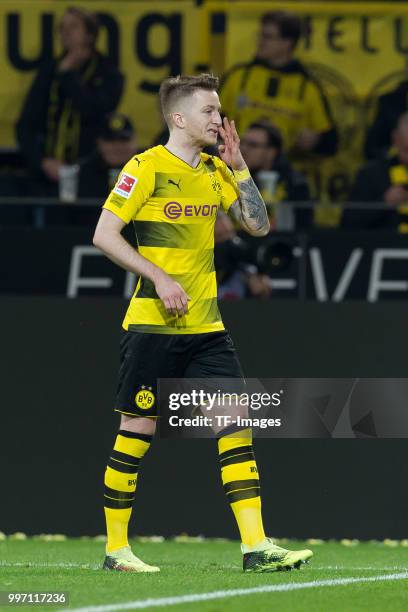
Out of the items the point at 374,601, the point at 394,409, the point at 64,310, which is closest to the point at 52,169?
the point at 64,310

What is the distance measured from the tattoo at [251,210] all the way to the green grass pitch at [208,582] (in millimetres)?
1497

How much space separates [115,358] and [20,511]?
1.06 meters

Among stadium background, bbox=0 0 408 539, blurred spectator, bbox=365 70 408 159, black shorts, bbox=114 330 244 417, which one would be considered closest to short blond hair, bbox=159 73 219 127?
black shorts, bbox=114 330 244 417

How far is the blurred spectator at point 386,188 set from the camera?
1113 cm

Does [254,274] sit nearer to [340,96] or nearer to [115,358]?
[115,358]

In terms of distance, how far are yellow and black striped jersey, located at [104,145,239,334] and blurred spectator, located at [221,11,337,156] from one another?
5.59m

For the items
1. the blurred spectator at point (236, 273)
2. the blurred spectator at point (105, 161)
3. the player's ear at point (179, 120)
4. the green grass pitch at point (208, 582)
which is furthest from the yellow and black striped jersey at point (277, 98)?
the player's ear at point (179, 120)

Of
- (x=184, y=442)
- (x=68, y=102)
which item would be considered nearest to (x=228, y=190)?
(x=184, y=442)

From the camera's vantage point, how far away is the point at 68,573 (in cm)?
684

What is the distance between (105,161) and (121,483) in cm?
505

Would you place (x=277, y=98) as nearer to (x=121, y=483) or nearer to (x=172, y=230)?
(x=172, y=230)

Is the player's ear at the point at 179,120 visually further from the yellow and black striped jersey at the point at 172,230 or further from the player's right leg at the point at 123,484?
the player's right leg at the point at 123,484

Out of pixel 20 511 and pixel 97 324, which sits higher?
pixel 97 324

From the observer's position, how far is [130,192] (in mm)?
6684
